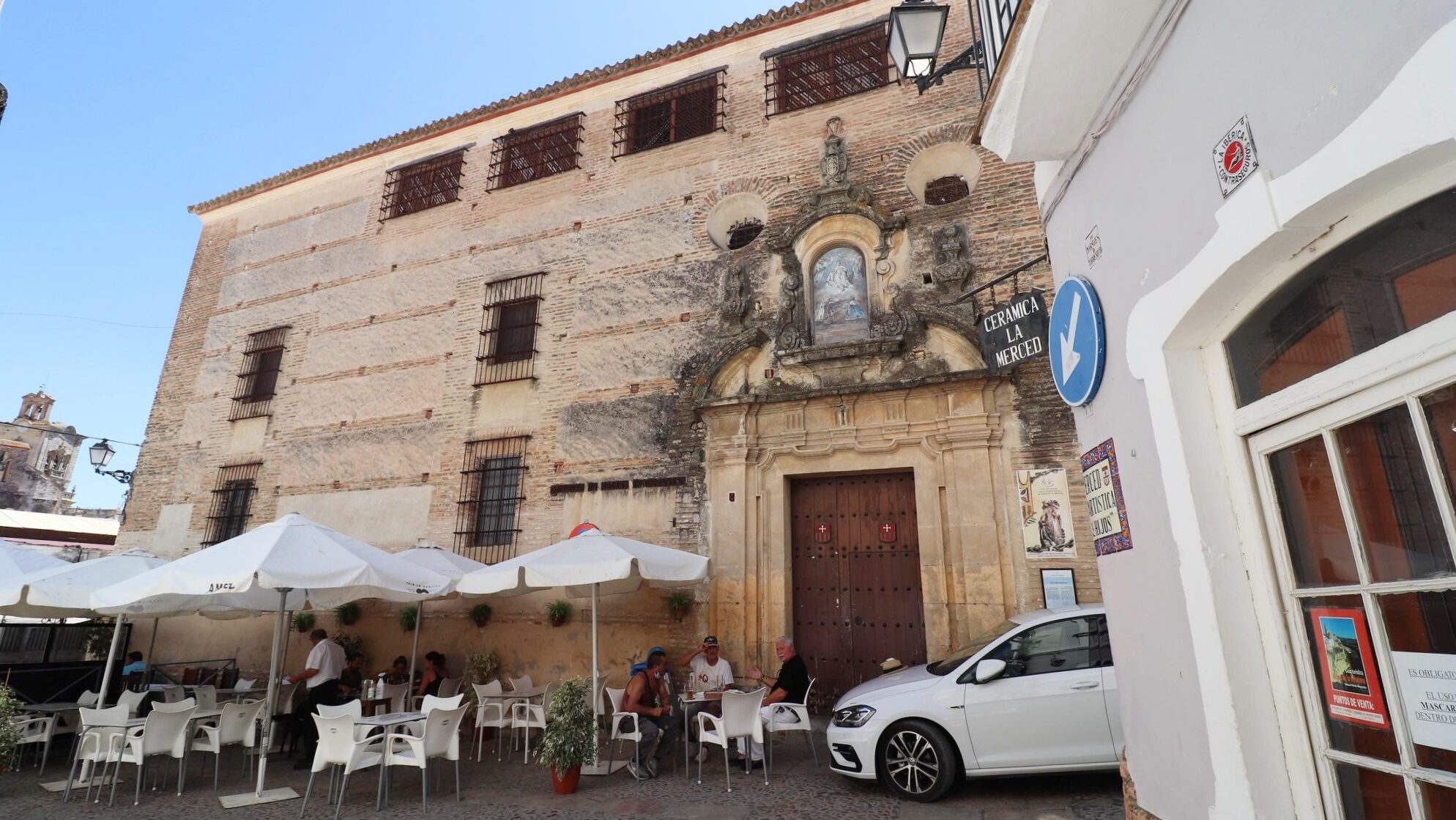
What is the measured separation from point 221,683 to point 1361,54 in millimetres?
15418

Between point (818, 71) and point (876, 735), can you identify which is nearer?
point (876, 735)

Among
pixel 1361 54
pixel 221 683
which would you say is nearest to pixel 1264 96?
pixel 1361 54

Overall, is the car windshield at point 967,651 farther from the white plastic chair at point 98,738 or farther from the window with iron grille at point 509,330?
the window with iron grille at point 509,330

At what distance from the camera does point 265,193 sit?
53.9 ft

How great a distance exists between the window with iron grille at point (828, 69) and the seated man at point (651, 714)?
893cm

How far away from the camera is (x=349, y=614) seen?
37.8 ft

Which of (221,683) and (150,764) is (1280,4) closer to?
(150,764)

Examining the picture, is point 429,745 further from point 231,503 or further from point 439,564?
point 231,503

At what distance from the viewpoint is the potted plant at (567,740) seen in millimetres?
6512

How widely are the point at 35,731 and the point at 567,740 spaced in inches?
264

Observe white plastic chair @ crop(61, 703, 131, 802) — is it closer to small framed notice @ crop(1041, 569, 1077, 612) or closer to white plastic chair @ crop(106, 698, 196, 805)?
white plastic chair @ crop(106, 698, 196, 805)

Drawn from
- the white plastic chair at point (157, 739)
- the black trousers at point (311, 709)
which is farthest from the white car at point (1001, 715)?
the white plastic chair at point (157, 739)

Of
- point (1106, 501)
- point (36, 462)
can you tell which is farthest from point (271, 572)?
point (36, 462)

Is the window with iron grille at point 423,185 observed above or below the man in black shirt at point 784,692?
above
